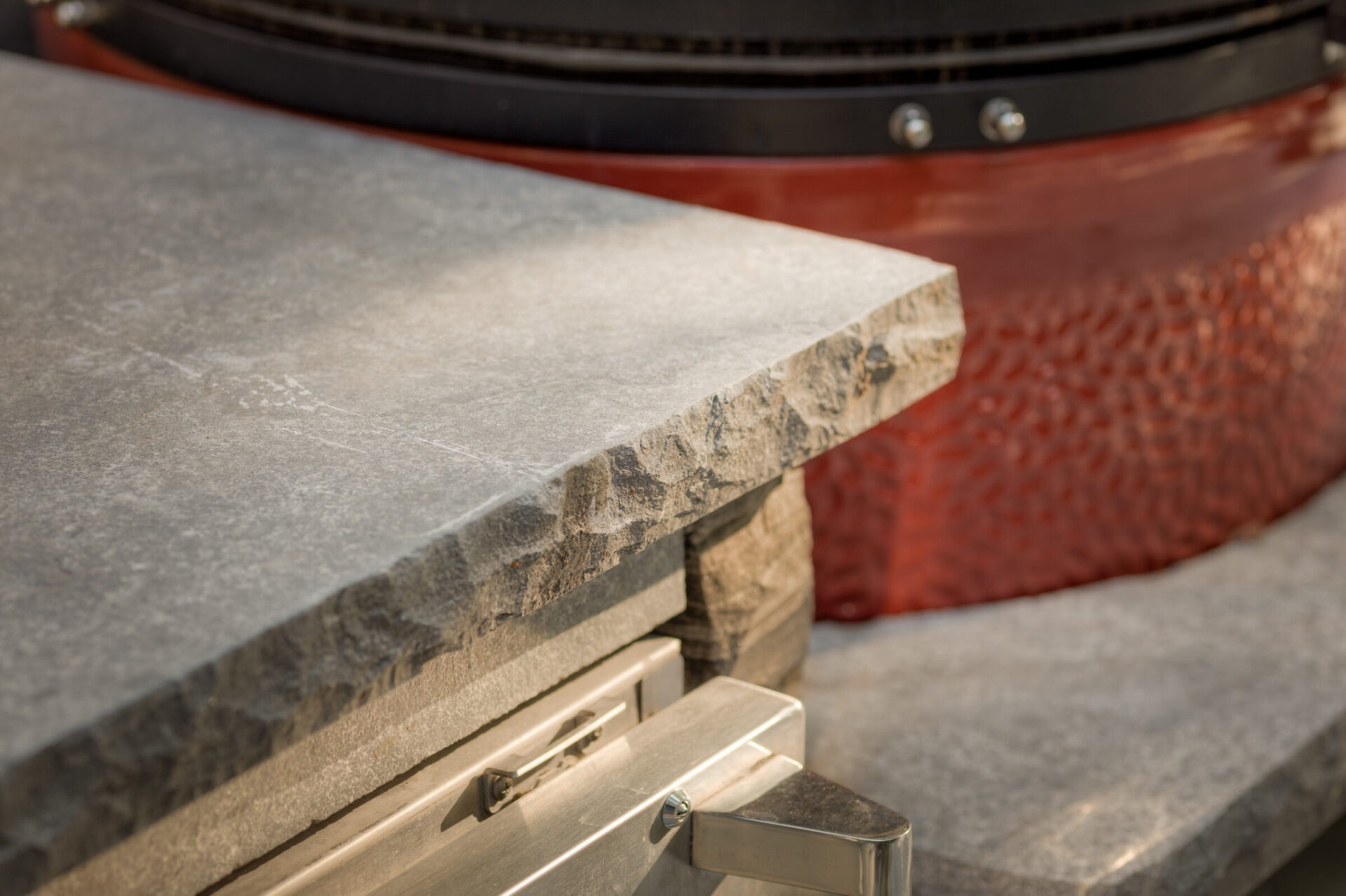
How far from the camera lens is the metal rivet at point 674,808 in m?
0.77

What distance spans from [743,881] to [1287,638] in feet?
2.27

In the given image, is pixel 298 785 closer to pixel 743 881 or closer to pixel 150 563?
pixel 150 563

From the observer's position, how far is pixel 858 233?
1228 mm

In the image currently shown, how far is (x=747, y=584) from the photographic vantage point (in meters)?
0.92

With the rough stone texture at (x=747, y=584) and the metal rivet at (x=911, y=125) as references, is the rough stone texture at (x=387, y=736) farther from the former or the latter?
the metal rivet at (x=911, y=125)

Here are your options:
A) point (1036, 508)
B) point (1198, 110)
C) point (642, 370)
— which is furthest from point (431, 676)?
point (1198, 110)

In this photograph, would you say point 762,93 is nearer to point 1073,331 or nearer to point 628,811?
point 1073,331

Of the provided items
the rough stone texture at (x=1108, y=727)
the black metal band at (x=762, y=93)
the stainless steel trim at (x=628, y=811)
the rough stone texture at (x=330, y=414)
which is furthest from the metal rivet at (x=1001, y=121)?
the stainless steel trim at (x=628, y=811)

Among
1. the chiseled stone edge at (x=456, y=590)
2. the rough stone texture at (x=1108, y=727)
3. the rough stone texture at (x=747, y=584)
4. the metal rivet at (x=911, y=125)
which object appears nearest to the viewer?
the chiseled stone edge at (x=456, y=590)

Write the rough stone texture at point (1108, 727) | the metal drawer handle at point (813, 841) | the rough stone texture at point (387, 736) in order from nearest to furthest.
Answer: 1. the rough stone texture at point (387, 736)
2. the metal drawer handle at point (813, 841)
3. the rough stone texture at point (1108, 727)

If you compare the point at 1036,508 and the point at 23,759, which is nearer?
the point at 23,759

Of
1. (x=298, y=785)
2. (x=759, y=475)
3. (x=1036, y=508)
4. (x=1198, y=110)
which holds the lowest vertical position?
(x=1036, y=508)

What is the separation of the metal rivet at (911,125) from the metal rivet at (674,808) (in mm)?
632

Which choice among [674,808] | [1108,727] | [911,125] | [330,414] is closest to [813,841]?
[674,808]
